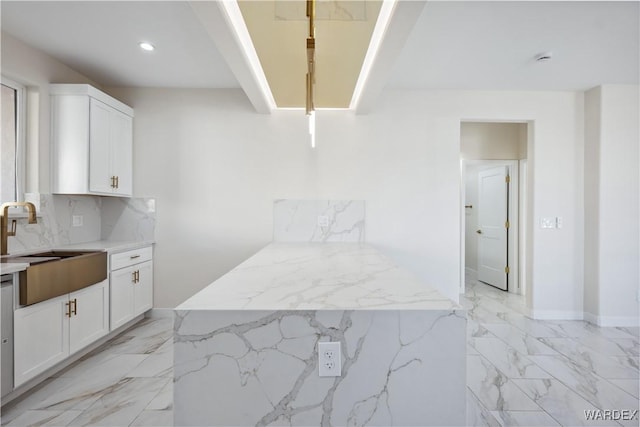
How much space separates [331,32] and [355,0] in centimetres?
31

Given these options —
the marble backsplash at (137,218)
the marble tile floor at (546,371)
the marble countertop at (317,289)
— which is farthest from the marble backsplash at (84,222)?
the marble tile floor at (546,371)

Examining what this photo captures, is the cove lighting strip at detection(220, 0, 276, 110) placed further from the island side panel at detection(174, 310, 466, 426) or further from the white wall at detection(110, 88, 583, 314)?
the island side panel at detection(174, 310, 466, 426)

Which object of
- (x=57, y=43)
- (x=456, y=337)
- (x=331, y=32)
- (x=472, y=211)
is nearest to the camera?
(x=456, y=337)

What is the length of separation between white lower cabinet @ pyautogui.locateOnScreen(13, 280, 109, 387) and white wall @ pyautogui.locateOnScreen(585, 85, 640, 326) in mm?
4685

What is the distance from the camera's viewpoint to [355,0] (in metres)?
1.70

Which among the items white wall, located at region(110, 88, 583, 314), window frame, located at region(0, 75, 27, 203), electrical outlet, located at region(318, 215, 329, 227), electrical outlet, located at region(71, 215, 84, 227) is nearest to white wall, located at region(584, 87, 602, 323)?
white wall, located at region(110, 88, 583, 314)

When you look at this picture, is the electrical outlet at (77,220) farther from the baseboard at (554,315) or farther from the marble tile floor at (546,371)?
the baseboard at (554,315)

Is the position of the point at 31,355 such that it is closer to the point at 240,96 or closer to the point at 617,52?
the point at 240,96

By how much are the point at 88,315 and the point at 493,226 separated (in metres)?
5.22

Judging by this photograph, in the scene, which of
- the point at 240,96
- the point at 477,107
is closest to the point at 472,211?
the point at 477,107

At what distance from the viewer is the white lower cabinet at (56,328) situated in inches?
76.7

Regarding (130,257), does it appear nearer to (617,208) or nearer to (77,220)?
(77,220)

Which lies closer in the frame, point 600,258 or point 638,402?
point 638,402

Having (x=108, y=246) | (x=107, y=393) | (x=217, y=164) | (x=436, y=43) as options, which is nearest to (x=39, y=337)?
(x=107, y=393)
